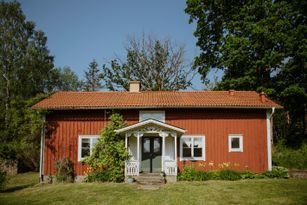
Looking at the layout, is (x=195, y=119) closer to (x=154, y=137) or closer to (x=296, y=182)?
(x=154, y=137)

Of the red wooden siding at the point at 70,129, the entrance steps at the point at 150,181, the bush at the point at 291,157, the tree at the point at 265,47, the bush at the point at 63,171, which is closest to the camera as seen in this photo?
the entrance steps at the point at 150,181

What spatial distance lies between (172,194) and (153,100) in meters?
7.22

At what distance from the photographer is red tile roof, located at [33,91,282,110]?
16703 millimetres

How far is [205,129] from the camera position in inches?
671

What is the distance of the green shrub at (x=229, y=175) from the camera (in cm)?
1554

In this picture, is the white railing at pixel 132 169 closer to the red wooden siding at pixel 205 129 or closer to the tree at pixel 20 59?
the red wooden siding at pixel 205 129

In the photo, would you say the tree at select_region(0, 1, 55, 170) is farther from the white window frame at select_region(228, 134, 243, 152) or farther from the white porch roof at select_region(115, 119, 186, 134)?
the white window frame at select_region(228, 134, 243, 152)

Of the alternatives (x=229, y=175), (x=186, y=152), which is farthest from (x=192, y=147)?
(x=229, y=175)

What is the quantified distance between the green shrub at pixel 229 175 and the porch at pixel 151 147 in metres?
2.66

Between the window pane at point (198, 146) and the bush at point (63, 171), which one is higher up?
the window pane at point (198, 146)

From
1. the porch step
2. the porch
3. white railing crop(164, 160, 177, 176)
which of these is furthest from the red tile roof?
the porch step

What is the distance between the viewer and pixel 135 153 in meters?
16.8

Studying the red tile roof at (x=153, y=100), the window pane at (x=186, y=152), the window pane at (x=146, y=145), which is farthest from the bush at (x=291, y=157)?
the window pane at (x=146, y=145)

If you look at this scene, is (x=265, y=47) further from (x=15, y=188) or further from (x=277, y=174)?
(x=15, y=188)
